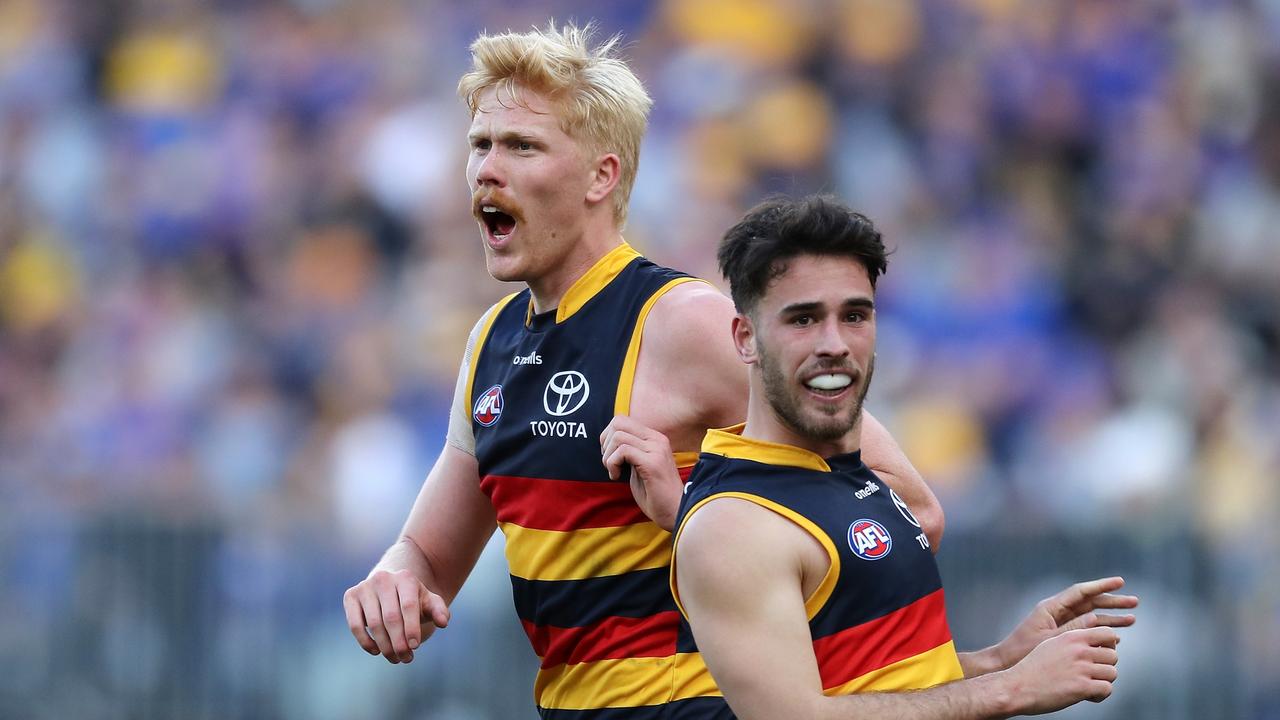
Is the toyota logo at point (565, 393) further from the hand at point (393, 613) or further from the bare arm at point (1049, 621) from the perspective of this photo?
the bare arm at point (1049, 621)

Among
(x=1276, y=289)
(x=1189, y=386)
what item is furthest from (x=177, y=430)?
(x=1276, y=289)

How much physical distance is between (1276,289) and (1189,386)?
1.30 m

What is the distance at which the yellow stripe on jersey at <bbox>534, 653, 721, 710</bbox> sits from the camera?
15.5 feet

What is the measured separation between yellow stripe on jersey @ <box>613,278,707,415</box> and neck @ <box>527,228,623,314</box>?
27cm

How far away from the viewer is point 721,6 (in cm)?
1338

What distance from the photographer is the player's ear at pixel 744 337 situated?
4.45 meters

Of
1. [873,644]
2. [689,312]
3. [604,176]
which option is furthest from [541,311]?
[873,644]

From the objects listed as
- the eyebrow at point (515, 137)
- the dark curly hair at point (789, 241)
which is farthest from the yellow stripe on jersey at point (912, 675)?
the eyebrow at point (515, 137)

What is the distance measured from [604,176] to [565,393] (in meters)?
0.64

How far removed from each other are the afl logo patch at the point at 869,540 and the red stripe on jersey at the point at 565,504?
28.1 inches

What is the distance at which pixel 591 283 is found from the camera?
16.8 ft

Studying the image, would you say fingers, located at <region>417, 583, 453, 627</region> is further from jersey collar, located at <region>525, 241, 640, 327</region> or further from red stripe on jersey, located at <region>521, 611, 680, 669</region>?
jersey collar, located at <region>525, 241, 640, 327</region>

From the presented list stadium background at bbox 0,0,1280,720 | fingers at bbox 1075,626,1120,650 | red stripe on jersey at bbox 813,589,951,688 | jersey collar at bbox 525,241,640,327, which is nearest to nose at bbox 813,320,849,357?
red stripe on jersey at bbox 813,589,951,688

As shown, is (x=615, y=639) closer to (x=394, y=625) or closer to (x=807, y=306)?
(x=394, y=625)
